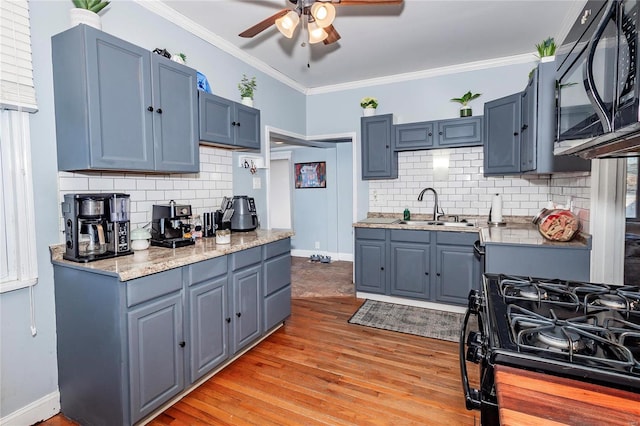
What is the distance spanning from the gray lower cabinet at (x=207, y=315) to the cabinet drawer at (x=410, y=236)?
6.54 ft

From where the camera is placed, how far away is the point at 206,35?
2922mm

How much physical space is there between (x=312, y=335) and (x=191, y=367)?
1.16m

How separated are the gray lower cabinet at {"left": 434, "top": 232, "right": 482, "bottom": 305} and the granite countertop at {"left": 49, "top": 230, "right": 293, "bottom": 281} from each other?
1.92 meters

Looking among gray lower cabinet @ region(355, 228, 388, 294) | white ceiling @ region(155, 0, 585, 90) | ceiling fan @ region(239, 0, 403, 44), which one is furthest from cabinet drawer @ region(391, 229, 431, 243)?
ceiling fan @ region(239, 0, 403, 44)

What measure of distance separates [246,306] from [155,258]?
865mm

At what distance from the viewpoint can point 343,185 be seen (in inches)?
225

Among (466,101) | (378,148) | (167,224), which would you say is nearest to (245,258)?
(167,224)

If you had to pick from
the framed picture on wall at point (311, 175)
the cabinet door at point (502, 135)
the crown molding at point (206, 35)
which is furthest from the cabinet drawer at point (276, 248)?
the framed picture on wall at point (311, 175)

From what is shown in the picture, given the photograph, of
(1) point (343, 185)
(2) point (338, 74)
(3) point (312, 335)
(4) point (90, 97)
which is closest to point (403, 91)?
(2) point (338, 74)

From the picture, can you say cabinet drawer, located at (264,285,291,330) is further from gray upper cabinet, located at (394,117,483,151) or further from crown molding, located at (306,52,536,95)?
crown molding, located at (306,52,536,95)

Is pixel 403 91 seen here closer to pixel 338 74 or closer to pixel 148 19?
pixel 338 74

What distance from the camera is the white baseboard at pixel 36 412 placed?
1.75 m

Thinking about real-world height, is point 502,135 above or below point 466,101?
below

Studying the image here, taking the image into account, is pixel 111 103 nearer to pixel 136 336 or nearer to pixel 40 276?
pixel 40 276
